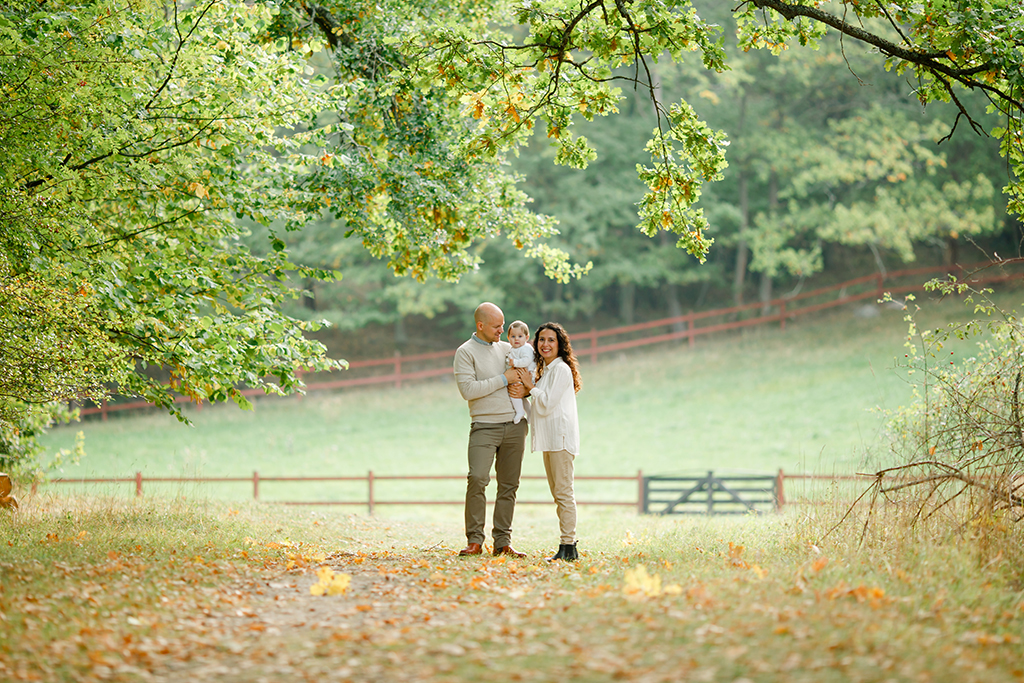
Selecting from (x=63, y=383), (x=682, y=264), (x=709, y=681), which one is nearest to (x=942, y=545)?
(x=709, y=681)

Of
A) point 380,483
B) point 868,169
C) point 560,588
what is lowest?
point 380,483

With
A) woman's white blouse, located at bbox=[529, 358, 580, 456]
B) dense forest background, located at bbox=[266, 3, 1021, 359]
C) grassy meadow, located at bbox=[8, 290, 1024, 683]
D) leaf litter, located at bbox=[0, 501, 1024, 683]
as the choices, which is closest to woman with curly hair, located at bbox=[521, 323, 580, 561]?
woman's white blouse, located at bbox=[529, 358, 580, 456]

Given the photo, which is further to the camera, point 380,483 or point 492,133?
point 380,483

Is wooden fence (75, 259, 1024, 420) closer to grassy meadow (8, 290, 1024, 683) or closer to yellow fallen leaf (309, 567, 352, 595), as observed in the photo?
grassy meadow (8, 290, 1024, 683)

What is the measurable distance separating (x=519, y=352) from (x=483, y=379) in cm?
39

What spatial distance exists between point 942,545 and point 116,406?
25.7m

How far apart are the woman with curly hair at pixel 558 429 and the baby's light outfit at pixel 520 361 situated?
4.2 inches

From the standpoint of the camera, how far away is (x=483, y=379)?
690 cm

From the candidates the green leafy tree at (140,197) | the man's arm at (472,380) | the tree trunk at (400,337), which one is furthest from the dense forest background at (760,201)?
the man's arm at (472,380)

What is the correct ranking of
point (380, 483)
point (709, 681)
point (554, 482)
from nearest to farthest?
1. point (709, 681)
2. point (554, 482)
3. point (380, 483)

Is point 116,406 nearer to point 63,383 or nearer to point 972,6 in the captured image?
point 63,383

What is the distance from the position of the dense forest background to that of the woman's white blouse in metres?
18.5

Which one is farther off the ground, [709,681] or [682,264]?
[682,264]

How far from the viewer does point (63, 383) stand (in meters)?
7.41
